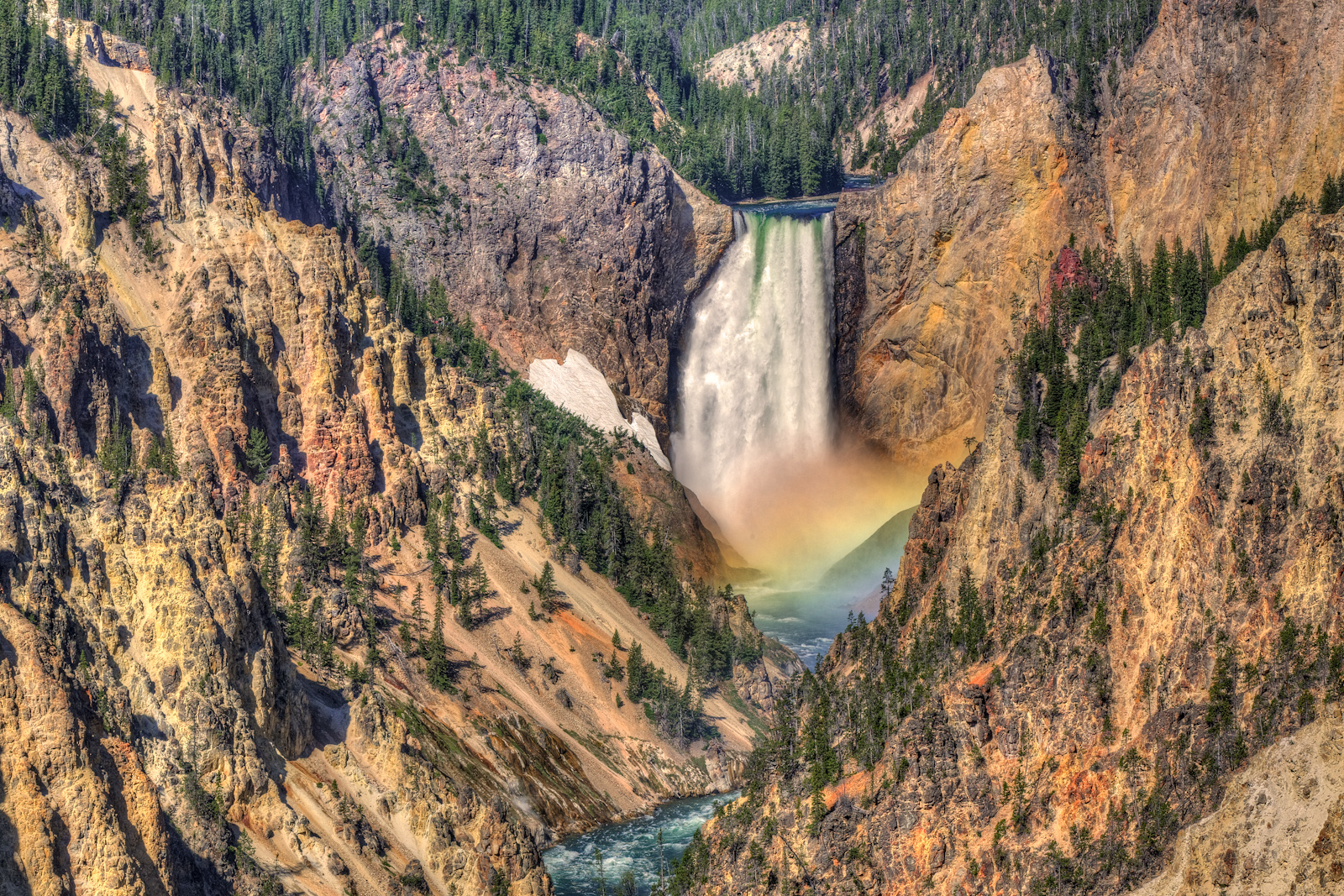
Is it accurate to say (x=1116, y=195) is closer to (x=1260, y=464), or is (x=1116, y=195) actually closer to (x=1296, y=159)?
(x=1296, y=159)

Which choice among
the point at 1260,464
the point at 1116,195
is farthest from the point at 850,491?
the point at 1260,464

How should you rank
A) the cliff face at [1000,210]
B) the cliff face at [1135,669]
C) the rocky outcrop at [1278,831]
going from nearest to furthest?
the rocky outcrop at [1278,831] → the cliff face at [1135,669] → the cliff face at [1000,210]

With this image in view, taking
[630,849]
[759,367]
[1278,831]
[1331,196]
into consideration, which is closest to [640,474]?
[759,367]

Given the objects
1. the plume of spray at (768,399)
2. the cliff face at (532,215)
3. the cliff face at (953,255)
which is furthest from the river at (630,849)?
the cliff face at (532,215)

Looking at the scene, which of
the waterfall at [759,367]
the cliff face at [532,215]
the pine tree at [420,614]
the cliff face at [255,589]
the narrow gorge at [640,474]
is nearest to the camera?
the narrow gorge at [640,474]

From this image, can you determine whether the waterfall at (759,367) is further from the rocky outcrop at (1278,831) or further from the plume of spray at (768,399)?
the rocky outcrop at (1278,831)
